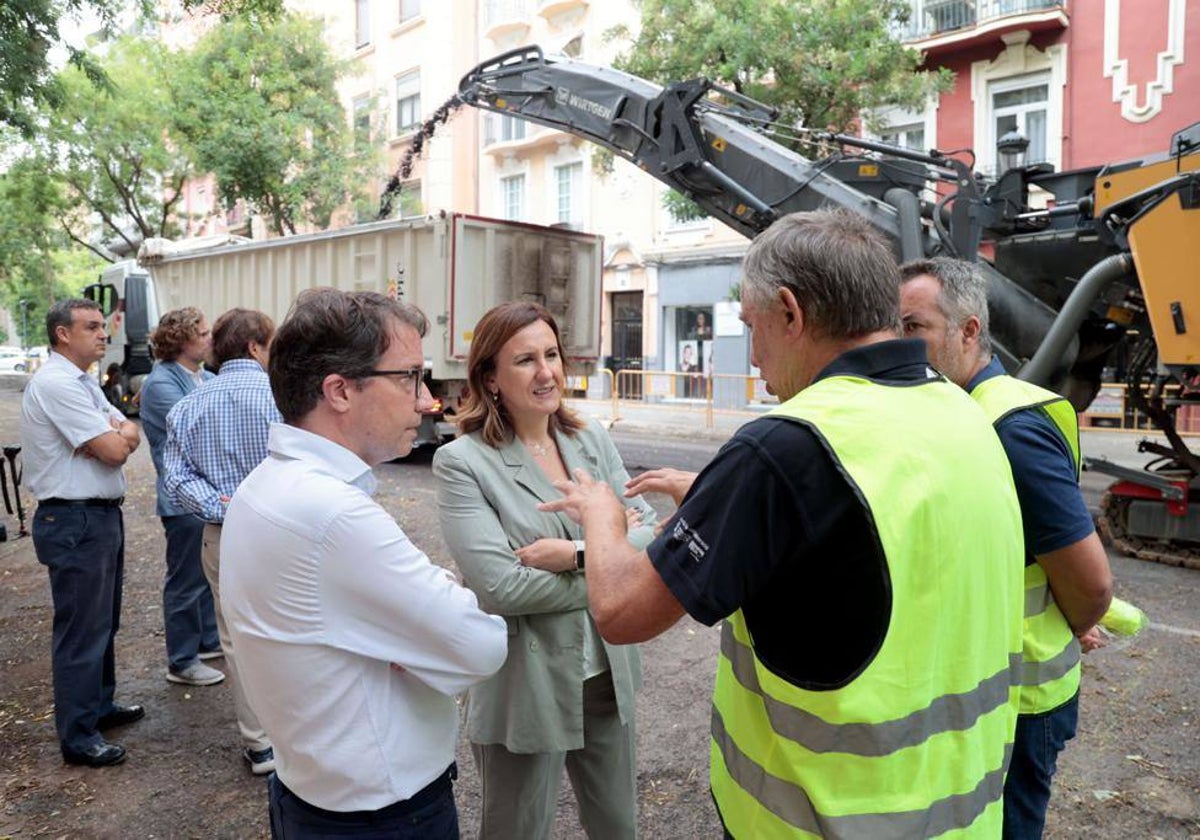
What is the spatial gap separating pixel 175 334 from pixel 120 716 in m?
1.91

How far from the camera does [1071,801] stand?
3.36m

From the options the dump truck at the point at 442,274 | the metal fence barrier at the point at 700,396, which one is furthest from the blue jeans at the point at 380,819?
the metal fence barrier at the point at 700,396

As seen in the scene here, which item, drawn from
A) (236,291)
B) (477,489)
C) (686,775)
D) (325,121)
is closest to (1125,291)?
(686,775)

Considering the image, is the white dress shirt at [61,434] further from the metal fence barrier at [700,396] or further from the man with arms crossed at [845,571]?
the metal fence barrier at [700,396]

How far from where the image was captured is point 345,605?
157 cm

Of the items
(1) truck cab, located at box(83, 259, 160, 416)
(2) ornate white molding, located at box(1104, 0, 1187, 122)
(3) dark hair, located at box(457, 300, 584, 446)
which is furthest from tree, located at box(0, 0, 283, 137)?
(2) ornate white molding, located at box(1104, 0, 1187, 122)

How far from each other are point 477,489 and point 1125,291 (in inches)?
235

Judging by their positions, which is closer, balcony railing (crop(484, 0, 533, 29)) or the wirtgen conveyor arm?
the wirtgen conveyor arm

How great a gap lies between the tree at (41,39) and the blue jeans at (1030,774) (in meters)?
7.04

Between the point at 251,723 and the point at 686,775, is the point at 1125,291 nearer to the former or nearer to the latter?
the point at 686,775

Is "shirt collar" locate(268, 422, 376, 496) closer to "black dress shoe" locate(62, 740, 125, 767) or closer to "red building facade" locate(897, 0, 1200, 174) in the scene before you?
"black dress shoe" locate(62, 740, 125, 767)

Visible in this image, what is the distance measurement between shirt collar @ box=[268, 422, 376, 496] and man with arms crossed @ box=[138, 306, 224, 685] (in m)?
3.06

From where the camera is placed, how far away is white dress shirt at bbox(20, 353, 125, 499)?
3750 millimetres

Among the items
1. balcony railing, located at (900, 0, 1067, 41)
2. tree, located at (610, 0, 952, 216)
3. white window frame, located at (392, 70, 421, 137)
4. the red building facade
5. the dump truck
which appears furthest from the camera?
white window frame, located at (392, 70, 421, 137)
